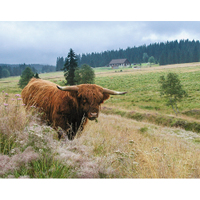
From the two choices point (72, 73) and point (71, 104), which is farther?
point (72, 73)

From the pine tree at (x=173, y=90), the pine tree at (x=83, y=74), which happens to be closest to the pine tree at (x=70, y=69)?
the pine tree at (x=83, y=74)

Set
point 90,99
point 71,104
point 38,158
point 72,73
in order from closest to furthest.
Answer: point 38,158 < point 90,99 < point 71,104 < point 72,73

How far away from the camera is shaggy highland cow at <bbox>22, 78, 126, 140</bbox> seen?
15.6 feet

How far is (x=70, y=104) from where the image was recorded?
5.33 m

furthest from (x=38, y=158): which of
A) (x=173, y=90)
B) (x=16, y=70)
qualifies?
(x=173, y=90)

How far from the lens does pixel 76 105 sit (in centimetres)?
516

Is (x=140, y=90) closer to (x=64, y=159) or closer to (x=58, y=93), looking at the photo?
(x=58, y=93)

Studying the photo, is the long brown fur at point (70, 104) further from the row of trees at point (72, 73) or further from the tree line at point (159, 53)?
the tree line at point (159, 53)

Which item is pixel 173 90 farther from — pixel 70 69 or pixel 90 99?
pixel 90 99

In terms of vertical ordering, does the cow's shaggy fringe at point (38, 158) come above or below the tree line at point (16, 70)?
below

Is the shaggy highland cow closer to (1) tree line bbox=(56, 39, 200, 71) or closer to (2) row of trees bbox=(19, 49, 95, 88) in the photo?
(2) row of trees bbox=(19, 49, 95, 88)

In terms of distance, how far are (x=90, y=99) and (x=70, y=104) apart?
0.82m

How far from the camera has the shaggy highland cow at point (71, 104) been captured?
476 centimetres

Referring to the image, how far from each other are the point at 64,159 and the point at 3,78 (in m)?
14.1
